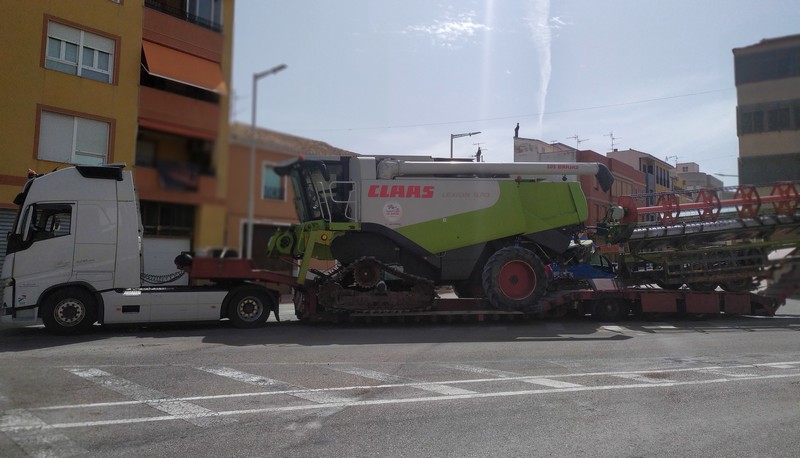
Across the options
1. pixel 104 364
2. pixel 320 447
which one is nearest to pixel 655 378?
pixel 320 447

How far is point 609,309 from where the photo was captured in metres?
13.3

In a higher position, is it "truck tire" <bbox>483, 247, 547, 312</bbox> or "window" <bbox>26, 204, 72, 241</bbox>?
"window" <bbox>26, 204, 72, 241</bbox>

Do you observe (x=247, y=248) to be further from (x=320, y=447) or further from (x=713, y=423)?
(x=713, y=423)

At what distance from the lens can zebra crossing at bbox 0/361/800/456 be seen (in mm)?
5086

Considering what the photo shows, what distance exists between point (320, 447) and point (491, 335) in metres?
6.98

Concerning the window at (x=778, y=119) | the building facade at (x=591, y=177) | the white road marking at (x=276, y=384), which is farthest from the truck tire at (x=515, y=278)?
the window at (x=778, y=119)

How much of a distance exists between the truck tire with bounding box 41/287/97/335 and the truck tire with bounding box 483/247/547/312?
8.01 metres

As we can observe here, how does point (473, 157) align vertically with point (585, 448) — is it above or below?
above

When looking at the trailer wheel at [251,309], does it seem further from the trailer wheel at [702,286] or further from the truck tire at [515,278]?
the trailer wheel at [702,286]

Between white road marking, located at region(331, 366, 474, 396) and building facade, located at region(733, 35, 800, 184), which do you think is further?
white road marking, located at region(331, 366, 474, 396)

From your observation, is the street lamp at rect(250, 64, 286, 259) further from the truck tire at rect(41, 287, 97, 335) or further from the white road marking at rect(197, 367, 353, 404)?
the truck tire at rect(41, 287, 97, 335)

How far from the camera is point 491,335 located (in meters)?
11.1

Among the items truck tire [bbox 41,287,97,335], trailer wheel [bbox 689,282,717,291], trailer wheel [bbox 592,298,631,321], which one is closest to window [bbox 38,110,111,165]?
truck tire [bbox 41,287,97,335]

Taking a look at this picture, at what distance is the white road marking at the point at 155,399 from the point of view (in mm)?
5309
